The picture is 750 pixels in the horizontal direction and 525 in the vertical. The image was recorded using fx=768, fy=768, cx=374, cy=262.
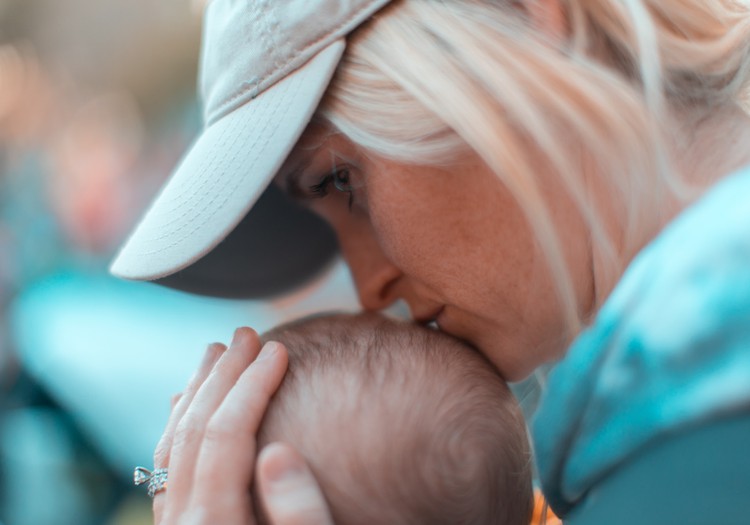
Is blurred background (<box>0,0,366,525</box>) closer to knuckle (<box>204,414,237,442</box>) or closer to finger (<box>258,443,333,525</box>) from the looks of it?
knuckle (<box>204,414,237,442</box>)

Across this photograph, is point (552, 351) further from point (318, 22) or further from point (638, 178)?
point (318, 22)

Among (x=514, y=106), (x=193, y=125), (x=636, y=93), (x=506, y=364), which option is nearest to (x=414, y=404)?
(x=506, y=364)

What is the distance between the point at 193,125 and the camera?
13.6ft

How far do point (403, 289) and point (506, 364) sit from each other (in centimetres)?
21

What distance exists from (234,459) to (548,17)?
0.71 meters

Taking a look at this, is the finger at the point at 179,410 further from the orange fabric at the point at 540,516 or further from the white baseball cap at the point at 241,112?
the orange fabric at the point at 540,516

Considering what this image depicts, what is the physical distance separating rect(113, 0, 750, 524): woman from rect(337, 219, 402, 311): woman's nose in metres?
0.08

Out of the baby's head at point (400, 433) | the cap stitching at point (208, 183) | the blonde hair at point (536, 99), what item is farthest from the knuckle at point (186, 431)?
the blonde hair at point (536, 99)

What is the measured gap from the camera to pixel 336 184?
1181 mm

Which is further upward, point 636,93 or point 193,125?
point 636,93

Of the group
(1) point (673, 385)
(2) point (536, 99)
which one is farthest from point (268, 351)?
(1) point (673, 385)

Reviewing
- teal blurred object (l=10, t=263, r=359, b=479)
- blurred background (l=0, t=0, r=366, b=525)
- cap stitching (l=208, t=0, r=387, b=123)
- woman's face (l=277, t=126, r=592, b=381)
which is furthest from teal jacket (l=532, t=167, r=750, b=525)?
teal blurred object (l=10, t=263, r=359, b=479)

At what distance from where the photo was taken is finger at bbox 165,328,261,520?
3.48 feet

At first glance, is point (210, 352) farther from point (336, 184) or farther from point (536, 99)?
point (536, 99)
